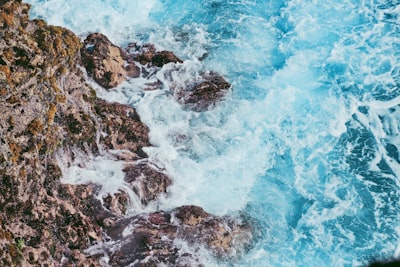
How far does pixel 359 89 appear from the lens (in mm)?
23812

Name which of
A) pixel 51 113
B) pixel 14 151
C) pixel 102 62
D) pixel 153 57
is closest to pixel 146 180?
pixel 51 113

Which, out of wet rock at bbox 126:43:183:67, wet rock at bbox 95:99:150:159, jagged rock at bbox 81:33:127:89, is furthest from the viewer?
wet rock at bbox 126:43:183:67

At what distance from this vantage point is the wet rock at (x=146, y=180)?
57.7 ft

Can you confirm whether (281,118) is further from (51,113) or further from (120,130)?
(51,113)

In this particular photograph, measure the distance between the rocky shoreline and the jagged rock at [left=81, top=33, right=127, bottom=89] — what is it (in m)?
1.26

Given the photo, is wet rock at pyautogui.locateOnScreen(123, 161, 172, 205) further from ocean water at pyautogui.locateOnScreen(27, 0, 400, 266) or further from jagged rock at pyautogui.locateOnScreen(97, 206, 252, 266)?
jagged rock at pyautogui.locateOnScreen(97, 206, 252, 266)

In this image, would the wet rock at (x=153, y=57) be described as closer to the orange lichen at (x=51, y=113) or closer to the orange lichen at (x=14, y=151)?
the orange lichen at (x=51, y=113)

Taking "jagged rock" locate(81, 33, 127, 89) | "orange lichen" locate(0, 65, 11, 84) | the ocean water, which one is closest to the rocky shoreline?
"orange lichen" locate(0, 65, 11, 84)

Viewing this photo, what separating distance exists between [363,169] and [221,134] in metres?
6.52

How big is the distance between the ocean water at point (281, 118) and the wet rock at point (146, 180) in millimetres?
388

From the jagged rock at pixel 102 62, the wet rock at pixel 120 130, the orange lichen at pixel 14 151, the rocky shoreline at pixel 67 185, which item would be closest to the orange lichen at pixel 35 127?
the rocky shoreline at pixel 67 185

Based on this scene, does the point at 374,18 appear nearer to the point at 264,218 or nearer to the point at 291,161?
the point at 291,161

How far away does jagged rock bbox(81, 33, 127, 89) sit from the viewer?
20375 millimetres

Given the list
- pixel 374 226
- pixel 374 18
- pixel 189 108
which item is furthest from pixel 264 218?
pixel 374 18
